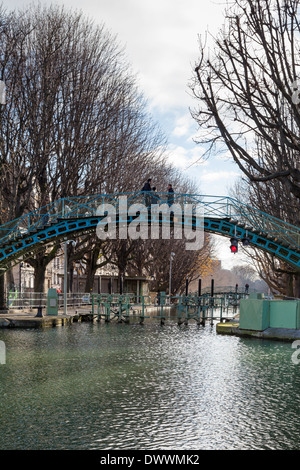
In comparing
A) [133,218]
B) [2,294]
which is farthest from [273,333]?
[2,294]

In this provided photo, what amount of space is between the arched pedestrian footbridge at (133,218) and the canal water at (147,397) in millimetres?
8345

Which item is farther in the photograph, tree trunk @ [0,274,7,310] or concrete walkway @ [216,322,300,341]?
tree trunk @ [0,274,7,310]

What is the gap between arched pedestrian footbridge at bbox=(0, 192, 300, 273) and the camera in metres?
27.0

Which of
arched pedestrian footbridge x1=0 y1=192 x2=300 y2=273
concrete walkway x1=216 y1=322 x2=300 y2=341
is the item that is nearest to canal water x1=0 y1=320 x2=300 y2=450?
concrete walkway x1=216 y1=322 x2=300 y2=341

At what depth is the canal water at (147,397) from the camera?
818cm

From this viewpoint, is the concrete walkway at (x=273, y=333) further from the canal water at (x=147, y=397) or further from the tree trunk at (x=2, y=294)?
the tree trunk at (x=2, y=294)

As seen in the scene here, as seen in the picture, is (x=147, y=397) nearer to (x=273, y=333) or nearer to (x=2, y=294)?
(x=273, y=333)

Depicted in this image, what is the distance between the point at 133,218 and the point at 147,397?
17.8m

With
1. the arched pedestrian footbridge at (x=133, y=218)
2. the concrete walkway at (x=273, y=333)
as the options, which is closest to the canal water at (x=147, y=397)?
the concrete walkway at (x=273, y=333)

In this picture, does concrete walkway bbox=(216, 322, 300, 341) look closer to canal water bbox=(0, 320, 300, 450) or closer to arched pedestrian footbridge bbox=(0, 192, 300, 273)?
canal water bbox=(0, 320, 300, 450)

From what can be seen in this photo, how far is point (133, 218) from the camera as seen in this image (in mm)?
28250

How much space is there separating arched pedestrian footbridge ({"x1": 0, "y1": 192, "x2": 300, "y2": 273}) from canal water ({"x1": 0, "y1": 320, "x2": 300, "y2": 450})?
834 centimetres

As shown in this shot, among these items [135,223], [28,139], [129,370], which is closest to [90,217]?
[135,223]
